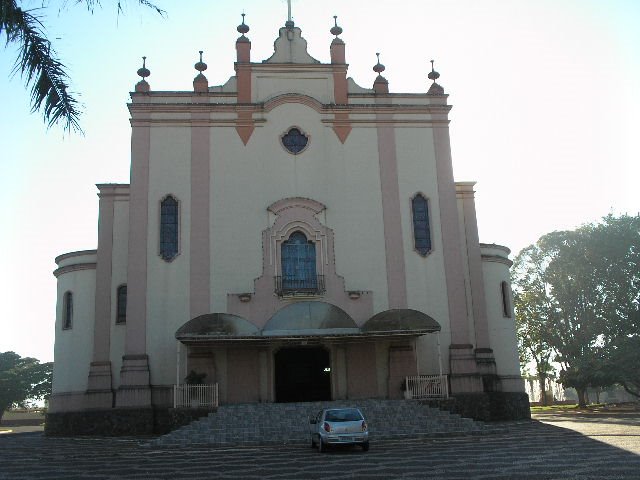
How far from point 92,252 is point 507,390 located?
18713 millimetres

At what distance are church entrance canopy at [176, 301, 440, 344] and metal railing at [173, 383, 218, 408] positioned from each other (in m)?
1.64

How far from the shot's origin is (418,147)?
28016 millimetres

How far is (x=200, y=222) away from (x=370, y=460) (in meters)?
14.4

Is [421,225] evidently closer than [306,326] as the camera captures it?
No

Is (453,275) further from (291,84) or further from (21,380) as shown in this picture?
(21,380)

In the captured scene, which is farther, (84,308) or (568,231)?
(568,231)

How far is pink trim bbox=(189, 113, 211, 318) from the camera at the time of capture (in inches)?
1001

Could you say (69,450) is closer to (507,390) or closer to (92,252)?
(92,252)

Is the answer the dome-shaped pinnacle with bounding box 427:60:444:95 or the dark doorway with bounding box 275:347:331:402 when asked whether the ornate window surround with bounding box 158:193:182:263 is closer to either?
the dark doorway with bounding box 275:347:331:402

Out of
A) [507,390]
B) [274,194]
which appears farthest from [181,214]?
[507,390]

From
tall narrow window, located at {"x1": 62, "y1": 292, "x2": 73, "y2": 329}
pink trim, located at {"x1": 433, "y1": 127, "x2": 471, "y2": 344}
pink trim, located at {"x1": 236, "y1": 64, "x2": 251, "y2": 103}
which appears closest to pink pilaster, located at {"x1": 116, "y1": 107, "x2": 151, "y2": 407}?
tall narrow window, located at {"x1": 62, "y1": 292, "x2": 73, "y2": 329}

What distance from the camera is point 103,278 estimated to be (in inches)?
1049

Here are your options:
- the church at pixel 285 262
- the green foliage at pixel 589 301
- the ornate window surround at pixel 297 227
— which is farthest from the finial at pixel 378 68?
the green foliage at pixel 589 301

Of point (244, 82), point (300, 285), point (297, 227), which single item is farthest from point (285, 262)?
point (244, 82)
